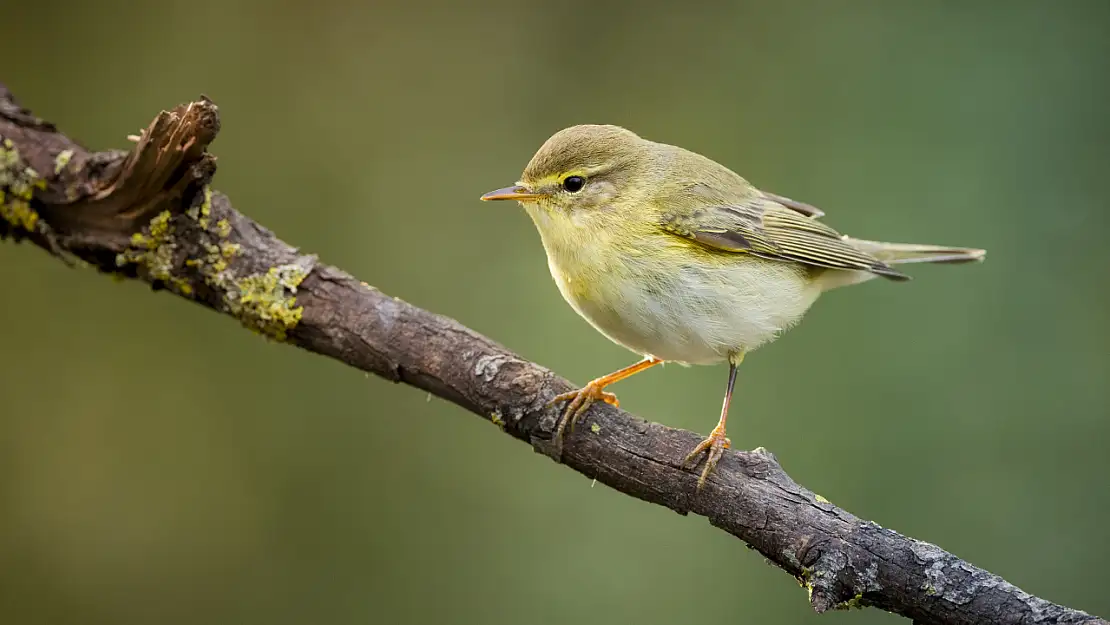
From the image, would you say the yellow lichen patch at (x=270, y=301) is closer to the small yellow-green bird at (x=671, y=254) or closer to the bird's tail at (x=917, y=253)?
the small yellow-green bird at (x=671, y=254)

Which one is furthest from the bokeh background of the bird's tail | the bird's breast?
the bird's breast

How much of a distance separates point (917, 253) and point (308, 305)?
2423 millimetres

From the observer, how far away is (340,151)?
5.33 metres

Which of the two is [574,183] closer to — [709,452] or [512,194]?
[512,194]

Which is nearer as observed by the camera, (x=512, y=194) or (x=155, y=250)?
(x=155, y=250)

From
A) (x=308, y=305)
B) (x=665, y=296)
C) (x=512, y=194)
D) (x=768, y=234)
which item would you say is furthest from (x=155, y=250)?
(x=768, y=234)

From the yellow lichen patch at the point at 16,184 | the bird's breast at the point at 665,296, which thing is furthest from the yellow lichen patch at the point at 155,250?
the bird's breast at the point at 665,296

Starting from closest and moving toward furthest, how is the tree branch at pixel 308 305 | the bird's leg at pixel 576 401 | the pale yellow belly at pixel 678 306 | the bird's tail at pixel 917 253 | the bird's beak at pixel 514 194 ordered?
1. the tree branch at pixel 308 305
2. the bird's leg at pixel 576 401
3. the pale yellow belly at pixel 678 306
4. the bird's beak at pixel 514 194
5. the bird's tail at pixel 917 253

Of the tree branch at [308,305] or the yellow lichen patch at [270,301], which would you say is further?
the yellow lichen patch at [270,301]

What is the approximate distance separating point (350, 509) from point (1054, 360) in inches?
135

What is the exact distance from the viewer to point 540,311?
199 inches

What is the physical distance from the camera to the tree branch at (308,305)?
2742 mm

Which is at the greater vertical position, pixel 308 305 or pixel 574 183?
pixel 574 183

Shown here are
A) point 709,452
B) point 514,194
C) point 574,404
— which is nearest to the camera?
point 709,452
